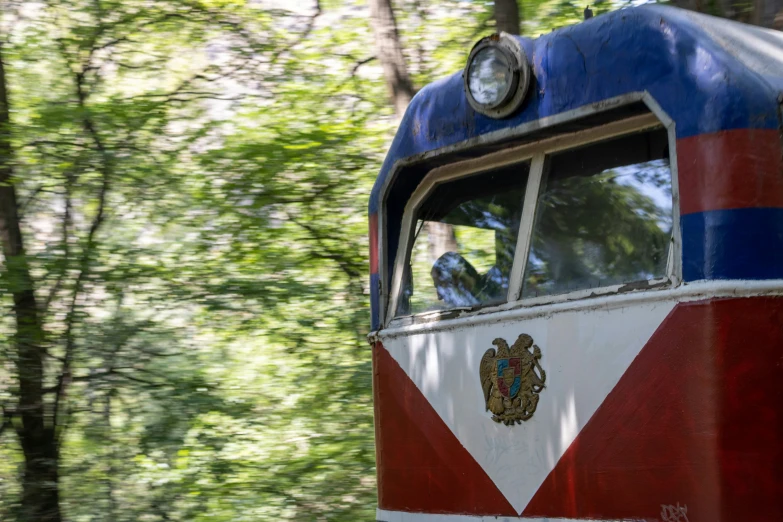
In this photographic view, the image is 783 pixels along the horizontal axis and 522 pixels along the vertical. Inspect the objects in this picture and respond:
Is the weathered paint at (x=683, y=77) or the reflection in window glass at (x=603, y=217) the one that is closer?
the weathered paint at (x=683, y=77)

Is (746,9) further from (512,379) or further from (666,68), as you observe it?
(512,379)

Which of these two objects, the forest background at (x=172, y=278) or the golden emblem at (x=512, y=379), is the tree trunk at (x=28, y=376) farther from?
the golden emblem at (x=512, y=379)

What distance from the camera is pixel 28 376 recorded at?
286 inches

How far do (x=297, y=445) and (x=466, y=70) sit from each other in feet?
18.7

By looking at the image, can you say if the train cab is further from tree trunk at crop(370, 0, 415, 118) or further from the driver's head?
tree trunk at crop(370, 0, 415, 118)

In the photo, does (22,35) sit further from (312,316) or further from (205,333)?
(312,316)

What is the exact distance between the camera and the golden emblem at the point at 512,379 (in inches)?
111

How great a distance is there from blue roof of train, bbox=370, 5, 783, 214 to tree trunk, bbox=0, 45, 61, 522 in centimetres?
516

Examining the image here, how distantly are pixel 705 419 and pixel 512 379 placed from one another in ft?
2.47

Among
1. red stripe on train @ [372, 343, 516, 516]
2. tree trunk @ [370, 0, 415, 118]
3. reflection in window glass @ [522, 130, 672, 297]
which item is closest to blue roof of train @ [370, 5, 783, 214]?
reflection in window glass @ [522, 130, 672, 297]

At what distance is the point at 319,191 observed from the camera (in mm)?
8336

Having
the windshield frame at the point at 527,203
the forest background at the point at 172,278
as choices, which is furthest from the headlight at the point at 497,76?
the forest background at the point at 172,278

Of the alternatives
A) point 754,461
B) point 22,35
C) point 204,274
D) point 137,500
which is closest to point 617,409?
point 754,461

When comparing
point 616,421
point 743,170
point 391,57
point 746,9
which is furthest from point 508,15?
point 616,421
